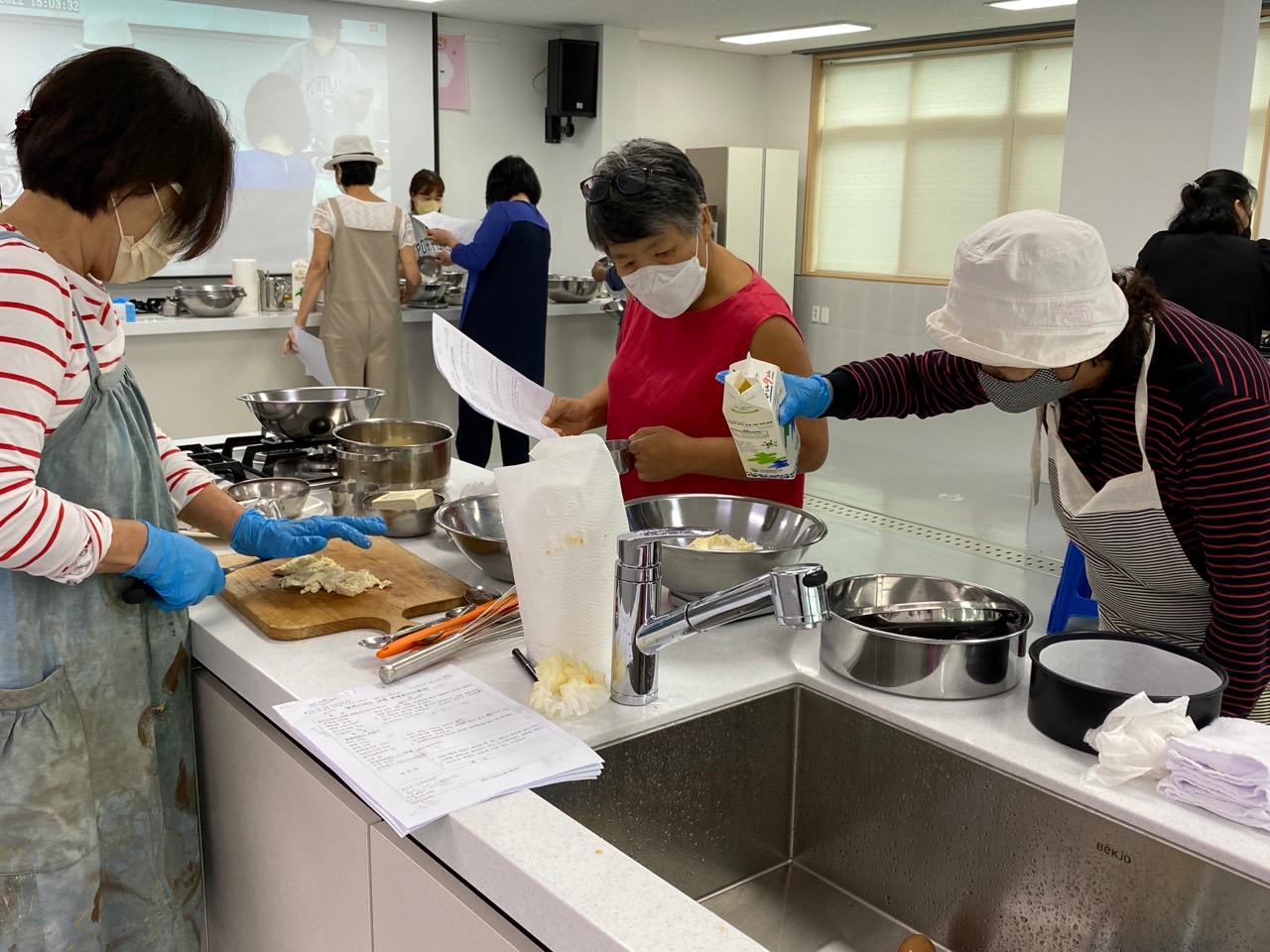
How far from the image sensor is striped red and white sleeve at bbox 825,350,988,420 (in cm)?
174

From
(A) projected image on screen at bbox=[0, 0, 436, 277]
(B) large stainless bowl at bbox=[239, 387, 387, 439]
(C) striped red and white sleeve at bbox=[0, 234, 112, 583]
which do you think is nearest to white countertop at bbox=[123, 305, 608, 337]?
(A) projected image on screen at bbox=[0, 0, 436, 277]

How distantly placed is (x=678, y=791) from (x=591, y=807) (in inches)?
5.8

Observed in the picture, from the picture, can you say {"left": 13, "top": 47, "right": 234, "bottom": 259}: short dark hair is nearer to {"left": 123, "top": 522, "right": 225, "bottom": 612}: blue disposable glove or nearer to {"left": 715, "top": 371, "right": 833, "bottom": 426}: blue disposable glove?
{"left": 123, "top": 522, "right": 225, "bottom": 612}: blue disposable glove

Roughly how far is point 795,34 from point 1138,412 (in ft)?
23.3

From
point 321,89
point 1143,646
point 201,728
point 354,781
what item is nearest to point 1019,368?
point 1143,646

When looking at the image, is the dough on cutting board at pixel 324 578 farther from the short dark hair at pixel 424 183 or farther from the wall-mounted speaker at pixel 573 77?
the wall-mounted speaker at pixel 573 77

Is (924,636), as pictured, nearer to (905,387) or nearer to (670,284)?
(905,387)

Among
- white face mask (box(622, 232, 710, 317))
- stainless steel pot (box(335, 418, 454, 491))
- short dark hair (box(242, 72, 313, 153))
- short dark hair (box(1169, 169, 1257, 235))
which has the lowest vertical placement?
→ stainless steel pot (box(335, 418, 454, 491))

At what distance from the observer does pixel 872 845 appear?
142cm

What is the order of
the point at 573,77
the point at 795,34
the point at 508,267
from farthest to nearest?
the point at 795,34 → the point at 573,77 → the point at 508,267

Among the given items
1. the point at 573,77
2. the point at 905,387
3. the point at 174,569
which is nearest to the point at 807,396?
the point at 905,387

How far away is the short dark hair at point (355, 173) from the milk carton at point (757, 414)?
12.1 ft

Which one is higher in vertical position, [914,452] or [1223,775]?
[1223,775]

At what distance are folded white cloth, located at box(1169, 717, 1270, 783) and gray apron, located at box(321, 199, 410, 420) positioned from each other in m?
4.13
